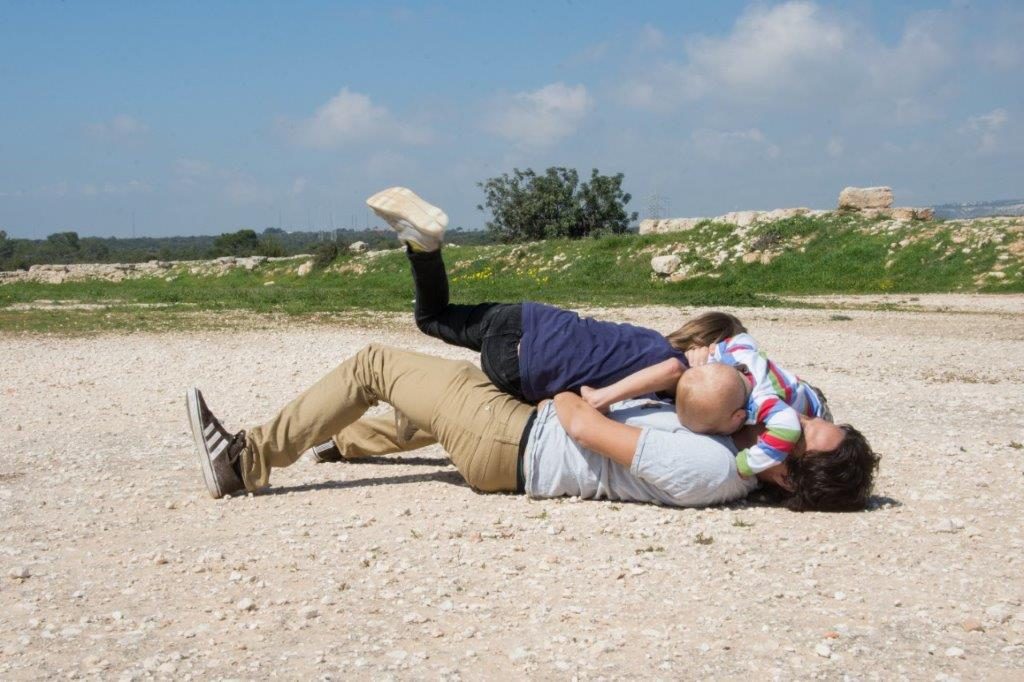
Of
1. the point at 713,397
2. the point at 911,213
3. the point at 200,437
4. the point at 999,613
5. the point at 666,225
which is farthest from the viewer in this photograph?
the point at 666,225

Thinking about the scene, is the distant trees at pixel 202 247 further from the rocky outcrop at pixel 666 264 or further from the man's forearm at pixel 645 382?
the man's forearm at pixel 645 382

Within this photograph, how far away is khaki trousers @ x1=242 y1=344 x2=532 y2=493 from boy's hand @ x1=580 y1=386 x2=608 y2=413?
41 centimetres

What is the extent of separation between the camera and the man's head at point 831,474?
5480mm

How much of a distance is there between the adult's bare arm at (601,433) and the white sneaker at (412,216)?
1221 mm

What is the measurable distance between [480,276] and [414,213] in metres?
29.1

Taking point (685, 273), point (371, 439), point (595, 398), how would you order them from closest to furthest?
point (595, 398) → point (371, 439) → point (685, 273)

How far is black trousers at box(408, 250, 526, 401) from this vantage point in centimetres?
594

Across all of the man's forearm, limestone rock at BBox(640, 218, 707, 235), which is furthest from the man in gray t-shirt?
limestone rock at BBox(640, 218, 707, 235)

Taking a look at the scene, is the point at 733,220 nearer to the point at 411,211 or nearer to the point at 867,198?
the point at 867,198

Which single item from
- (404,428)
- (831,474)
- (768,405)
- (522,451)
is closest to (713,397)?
(768,405)

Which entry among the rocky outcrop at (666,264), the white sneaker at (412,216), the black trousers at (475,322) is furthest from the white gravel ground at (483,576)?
the rocky outcrop at (666,264)

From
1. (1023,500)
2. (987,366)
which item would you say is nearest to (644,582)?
(1023,500)

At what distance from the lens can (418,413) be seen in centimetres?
601

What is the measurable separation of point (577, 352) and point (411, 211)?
1214mm
